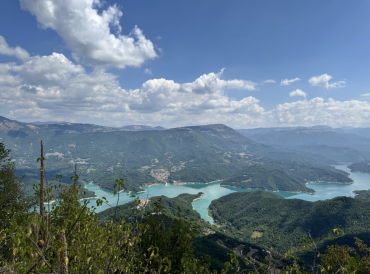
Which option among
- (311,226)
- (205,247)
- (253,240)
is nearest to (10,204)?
(205,247)

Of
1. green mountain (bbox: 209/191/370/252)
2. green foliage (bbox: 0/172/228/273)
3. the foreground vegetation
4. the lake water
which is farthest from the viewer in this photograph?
the lake water

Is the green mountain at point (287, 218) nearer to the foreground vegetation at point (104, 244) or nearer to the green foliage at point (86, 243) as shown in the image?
the foreground vegetation at point (104, 244)

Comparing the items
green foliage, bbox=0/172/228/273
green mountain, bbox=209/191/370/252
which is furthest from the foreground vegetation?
green mountain, bbox=209/191/370/252

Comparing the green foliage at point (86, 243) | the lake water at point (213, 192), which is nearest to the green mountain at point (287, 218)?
the lake water at point (213, 192)

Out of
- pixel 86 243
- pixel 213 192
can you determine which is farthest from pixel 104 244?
pixel 213 192

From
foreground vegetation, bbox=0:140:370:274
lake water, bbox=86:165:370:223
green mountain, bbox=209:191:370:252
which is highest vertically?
foreground vegetation, bbox=0:140:370:274

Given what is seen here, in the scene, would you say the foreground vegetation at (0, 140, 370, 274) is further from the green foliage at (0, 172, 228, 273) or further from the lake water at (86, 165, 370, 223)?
the lake water at (86, 165, 370, 223)

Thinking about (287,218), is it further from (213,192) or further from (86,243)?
(86,243)

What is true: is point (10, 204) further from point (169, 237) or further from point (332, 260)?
point (332, 260)

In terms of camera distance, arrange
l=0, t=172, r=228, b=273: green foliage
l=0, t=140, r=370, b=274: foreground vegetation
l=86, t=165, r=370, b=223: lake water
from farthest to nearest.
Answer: l=86, t=165, r=370, b=223: lake water, l=0, t=140, r=370, b=274: foreground vegetation, l=0, t=172, r=228, b=273: green foliage
